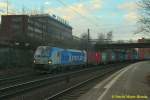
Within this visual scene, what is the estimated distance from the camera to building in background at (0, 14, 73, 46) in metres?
68.8

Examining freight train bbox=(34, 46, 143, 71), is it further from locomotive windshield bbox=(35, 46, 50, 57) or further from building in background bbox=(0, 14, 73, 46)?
A: building in background bbox=(0, 14, 73, 46)

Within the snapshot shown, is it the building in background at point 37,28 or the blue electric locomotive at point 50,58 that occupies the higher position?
the building in background at point 37,28

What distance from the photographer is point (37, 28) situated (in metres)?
84.4

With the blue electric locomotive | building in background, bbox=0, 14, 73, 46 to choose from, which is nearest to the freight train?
the blue electric locomotive

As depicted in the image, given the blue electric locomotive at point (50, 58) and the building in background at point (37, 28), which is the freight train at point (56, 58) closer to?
the blue electric locomotive at point (50, 58)

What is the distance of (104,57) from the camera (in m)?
80.0

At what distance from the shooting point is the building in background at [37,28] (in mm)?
68750

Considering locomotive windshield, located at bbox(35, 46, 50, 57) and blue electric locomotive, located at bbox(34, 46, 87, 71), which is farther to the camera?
locomotive windshield, located at bbox(35, 46, 50, 57)

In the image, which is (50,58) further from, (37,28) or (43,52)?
(37,28)

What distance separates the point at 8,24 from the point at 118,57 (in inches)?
1534

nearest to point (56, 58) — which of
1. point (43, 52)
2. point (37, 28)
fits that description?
point (43, 52)

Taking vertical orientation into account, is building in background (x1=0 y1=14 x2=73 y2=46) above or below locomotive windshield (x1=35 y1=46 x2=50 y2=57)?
above

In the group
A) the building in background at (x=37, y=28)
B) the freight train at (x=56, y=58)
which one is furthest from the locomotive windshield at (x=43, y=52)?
the building in background at (x=37, y=28)

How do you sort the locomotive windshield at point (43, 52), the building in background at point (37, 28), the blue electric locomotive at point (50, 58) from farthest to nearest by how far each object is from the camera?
the building in background at point (37, 28) → the locomotive windshield at point (43, 52) → the blue electric locomotive at point (50, 58)
